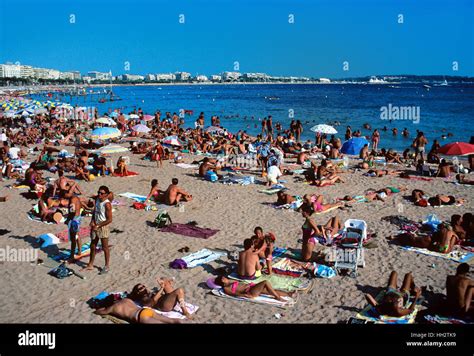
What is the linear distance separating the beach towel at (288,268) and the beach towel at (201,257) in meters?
1.06

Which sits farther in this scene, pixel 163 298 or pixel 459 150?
pixel 459 150

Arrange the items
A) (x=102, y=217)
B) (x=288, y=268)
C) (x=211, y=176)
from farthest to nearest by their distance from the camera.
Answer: (x=211, y=176)
(x=288, y=268)
(x=102, y=217)

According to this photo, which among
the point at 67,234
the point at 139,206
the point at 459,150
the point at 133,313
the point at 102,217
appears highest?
the point at 459,150

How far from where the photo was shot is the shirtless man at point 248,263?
20.6 feet

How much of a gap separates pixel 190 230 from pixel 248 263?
2.61 metres

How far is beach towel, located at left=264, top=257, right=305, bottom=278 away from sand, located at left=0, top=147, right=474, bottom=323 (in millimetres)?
410

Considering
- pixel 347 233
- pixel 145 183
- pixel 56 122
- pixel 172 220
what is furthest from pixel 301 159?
pixel 56 122

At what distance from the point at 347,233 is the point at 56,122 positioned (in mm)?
25881

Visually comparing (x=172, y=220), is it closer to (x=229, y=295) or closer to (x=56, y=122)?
(x=229, y=295)

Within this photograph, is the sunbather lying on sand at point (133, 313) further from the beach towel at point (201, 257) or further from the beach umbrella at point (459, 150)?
the beach umbrella at point (459, 150)

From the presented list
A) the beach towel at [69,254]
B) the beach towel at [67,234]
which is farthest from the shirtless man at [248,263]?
A: the beach towel at [67,234]

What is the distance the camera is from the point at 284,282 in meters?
6.27

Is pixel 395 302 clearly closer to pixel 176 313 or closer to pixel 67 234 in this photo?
pixel 176 313

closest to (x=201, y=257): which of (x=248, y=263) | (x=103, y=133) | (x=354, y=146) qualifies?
(x=248, y=263)
